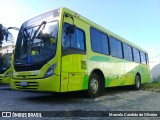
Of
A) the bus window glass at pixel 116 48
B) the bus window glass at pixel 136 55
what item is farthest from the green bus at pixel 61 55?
the bus window glass at pixel 136 55

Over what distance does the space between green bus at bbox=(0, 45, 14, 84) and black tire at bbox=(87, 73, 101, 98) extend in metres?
6.75

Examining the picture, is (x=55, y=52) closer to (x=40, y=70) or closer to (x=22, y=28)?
(x=40, y=70)

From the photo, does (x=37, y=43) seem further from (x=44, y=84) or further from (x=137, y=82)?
(x=137, y=82)

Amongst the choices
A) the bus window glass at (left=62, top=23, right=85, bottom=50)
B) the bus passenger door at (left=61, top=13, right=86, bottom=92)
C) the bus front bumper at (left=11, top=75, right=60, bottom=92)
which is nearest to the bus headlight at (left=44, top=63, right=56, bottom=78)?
the bus front bumper at (left=11, top=75, right=60, bottom=92)

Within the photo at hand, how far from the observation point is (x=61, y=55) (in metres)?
7.93

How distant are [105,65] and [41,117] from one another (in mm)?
5759

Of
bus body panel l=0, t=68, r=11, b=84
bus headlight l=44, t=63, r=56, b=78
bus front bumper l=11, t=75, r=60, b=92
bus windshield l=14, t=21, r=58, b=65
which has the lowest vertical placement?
bus front bumper l=11, t=75, r=60, b=92

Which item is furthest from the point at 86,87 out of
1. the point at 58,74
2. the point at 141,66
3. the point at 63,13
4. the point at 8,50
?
the point at 141,66

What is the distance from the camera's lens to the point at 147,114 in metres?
6.38

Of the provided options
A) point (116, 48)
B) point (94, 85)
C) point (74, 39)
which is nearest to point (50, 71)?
point (74, 39)

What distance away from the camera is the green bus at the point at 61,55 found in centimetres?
786

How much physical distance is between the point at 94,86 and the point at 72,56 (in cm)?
202

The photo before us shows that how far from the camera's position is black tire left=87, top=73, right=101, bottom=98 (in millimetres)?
9539

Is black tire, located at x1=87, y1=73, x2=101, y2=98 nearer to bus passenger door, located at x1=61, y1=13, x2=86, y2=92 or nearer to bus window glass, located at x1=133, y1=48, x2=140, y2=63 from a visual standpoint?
bus passenger door, located at x1=61, y1=13, x2=86, y2=92
